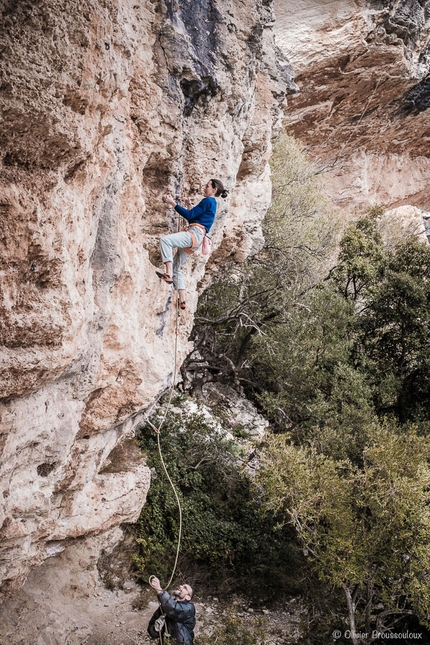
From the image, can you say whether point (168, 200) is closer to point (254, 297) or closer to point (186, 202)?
point (186, 202)

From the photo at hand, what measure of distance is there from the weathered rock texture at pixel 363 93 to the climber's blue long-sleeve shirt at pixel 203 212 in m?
11.1

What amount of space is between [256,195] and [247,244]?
95 cm

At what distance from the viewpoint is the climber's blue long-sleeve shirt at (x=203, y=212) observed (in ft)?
22.9

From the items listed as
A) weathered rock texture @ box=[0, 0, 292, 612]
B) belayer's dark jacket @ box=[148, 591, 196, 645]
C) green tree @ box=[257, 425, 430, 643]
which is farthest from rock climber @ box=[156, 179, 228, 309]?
belayer's dark jacket @ box=[148, 591, 196, 645]

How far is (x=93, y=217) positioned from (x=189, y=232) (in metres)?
1.88

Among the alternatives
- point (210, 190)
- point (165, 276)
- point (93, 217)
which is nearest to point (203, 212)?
point (210, 190)

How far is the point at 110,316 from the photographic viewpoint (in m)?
6.23

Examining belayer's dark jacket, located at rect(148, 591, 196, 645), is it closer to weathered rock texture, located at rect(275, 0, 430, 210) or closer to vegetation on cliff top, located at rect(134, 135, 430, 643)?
vegetation on cliff top, located at rect(134, 135, 430, 643)

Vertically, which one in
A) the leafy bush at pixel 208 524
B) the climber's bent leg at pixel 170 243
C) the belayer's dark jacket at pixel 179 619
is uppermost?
the climber's bent leg at pixel 170 243

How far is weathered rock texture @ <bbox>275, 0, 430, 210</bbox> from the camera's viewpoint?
15984 mm

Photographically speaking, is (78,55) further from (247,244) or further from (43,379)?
(247,244)

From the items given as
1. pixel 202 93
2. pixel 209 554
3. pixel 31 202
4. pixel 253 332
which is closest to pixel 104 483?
pixel 209 554

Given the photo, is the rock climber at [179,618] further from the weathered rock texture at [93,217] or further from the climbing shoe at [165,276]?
the climbing shoe at [165,276]

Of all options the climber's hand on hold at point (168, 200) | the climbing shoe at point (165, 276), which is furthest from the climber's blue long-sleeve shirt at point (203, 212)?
the climbing shoe at point (165, 276)
